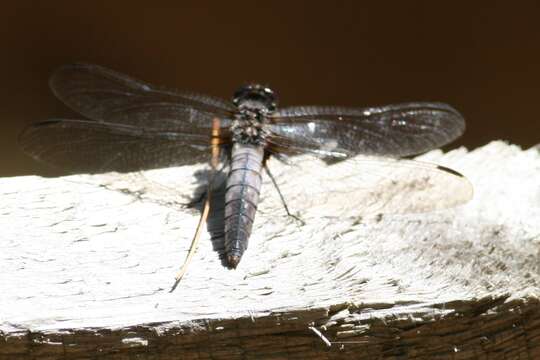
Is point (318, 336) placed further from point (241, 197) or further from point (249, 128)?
point (249, 128)

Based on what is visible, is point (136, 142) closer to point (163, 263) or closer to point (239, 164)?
point (239, 164)

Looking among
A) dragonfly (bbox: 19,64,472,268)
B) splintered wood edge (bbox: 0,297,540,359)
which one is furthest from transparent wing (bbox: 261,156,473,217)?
splintered wood edge (bbox: 0,297,540,359)

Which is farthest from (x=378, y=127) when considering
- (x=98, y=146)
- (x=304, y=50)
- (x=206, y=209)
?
(x=304, y=50)

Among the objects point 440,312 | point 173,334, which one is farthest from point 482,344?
point 173,334

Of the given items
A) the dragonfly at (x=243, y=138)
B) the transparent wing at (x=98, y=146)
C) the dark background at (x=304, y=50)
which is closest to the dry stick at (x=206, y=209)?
the dragonfly at (x=243, y=138)

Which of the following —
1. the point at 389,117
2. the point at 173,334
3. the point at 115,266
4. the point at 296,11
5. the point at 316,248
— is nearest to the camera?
the point at 173,334
